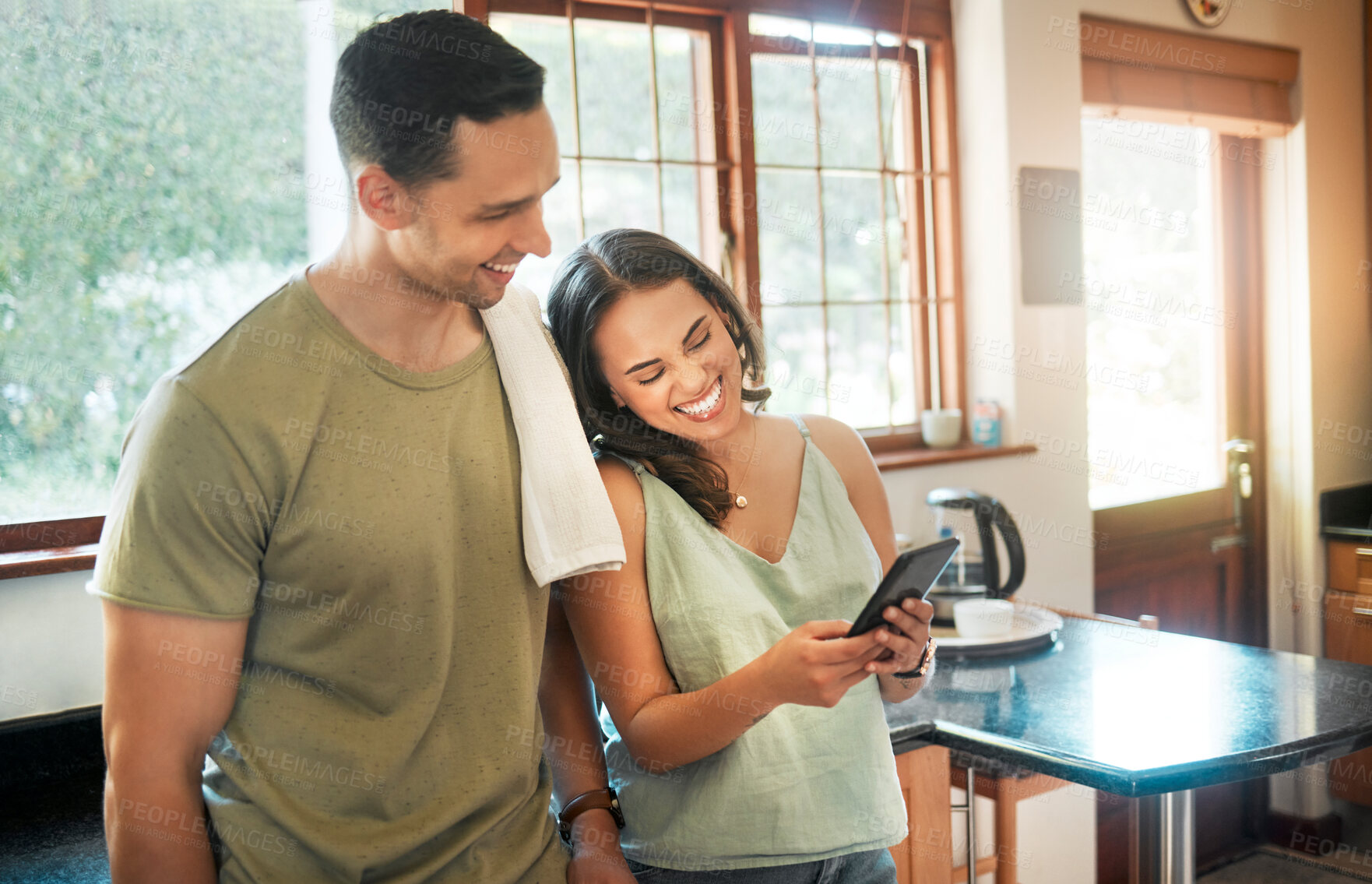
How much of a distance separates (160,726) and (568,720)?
45cm

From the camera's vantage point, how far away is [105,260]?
1.91m

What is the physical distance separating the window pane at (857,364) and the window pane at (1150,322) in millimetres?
749

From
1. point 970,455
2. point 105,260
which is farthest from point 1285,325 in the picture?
point 105,260

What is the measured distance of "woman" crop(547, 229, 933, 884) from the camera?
1107mm

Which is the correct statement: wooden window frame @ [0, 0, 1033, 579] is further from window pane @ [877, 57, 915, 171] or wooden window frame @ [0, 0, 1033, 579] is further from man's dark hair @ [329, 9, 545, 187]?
man's dark hair @ [329, 9, 545, 187]

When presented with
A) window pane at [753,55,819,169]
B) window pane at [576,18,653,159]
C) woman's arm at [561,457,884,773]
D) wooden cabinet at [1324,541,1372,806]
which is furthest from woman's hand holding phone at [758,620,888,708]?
wooden cabinet at [1324,541,1372,806]

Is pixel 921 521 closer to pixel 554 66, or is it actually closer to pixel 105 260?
pixel 554 66

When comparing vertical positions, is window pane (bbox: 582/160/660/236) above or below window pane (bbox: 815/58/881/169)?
below

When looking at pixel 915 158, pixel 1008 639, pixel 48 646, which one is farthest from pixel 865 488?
pixel 915 158

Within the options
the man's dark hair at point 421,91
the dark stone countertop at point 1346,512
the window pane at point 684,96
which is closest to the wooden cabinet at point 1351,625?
the dark stone countertop at point 1346,512

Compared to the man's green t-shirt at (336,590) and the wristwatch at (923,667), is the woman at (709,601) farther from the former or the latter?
the man's green t-shirt at (336,590)

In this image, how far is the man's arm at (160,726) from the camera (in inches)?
34.1

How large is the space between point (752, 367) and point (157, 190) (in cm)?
129

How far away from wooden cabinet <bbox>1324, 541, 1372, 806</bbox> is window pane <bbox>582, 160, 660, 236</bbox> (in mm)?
2785
